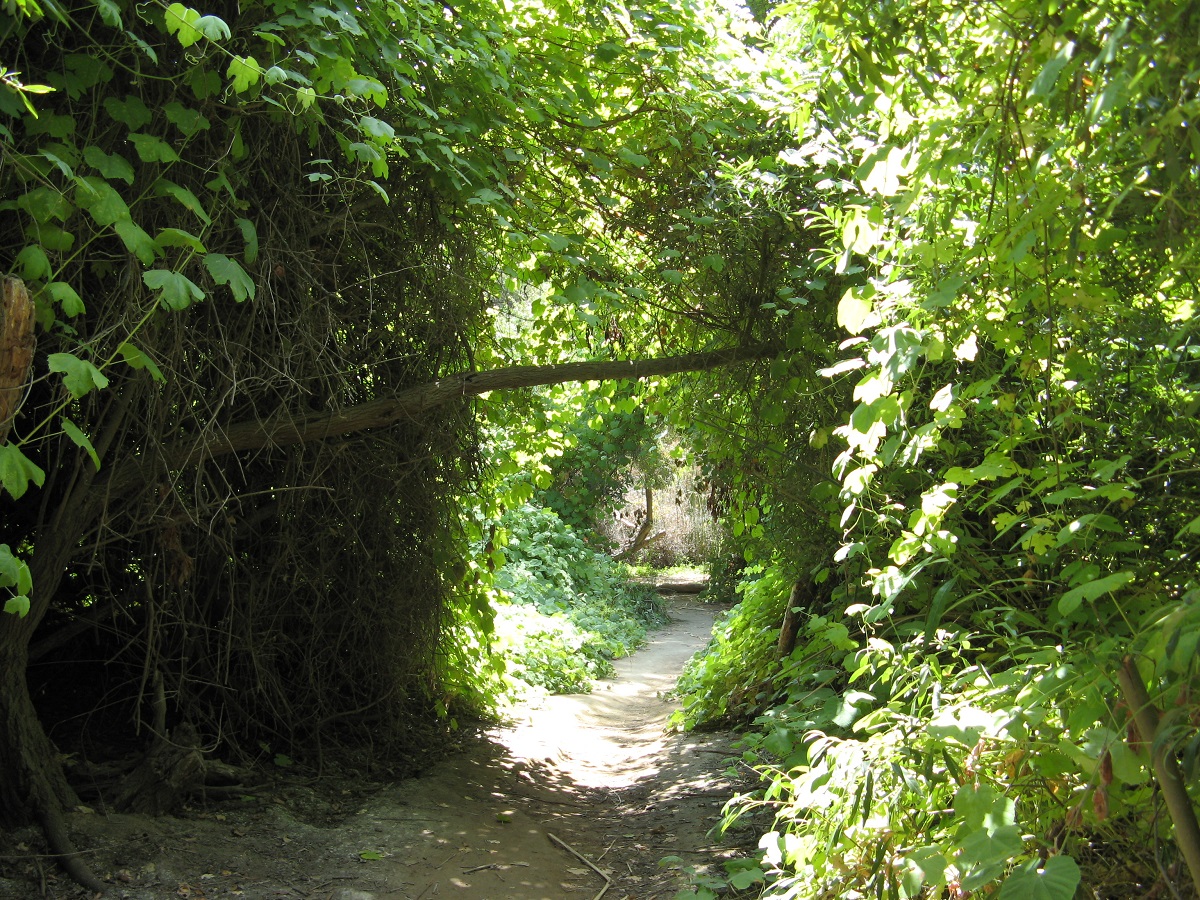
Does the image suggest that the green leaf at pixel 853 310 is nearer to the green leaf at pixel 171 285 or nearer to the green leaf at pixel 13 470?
the green leaf at pixel 171 285

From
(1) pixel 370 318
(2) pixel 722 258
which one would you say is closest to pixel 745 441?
(2) pixel 722 258

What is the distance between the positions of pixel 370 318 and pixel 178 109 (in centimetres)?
137

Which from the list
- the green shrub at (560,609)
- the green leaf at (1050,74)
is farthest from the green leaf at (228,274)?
the green shrub at (560,609)

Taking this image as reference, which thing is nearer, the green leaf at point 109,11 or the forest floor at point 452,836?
the green leaf at point 109,11

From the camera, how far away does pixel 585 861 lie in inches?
153

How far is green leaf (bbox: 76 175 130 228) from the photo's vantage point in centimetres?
250

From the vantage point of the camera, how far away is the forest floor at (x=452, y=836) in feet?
10.4

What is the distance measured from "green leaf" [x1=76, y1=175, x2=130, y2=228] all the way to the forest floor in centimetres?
212

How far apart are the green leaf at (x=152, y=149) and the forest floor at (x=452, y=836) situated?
2333 millimetres

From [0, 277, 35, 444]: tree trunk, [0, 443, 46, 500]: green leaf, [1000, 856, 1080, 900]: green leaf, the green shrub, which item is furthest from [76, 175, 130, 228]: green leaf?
the green shrub

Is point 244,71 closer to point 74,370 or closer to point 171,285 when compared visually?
point 171,285

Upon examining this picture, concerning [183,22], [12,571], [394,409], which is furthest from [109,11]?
[394,409]

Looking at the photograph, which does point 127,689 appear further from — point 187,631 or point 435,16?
point 435,16

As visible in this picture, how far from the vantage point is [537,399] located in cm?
568
